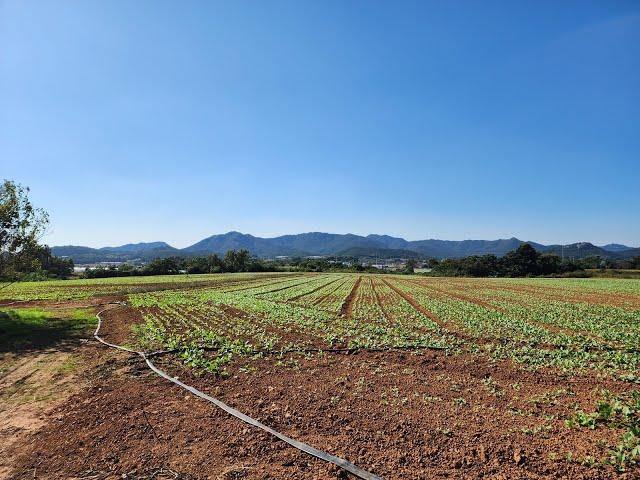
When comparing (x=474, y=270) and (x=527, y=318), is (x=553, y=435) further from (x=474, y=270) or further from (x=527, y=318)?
(x=474, y=270)

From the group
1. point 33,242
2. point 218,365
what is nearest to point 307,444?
point 218,365

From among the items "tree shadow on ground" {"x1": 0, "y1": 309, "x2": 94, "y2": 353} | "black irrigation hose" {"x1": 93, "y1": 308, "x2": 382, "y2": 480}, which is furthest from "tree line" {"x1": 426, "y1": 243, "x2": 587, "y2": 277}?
"black irrigation hose" {"x1": 93, "y1": 308, "x2": 382, "y2": 480}

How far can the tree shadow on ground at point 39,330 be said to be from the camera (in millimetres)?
14189

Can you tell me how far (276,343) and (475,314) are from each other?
13.8 meters

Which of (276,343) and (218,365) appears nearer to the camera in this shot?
(218,365)

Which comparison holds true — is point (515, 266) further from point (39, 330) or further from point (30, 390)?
point (30, 390)

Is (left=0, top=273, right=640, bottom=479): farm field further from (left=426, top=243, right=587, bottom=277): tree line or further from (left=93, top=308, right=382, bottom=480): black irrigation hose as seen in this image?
(left=426, top=243, right=587, bottom=277): tree line

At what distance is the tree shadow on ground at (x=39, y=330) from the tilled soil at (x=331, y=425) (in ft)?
17.8

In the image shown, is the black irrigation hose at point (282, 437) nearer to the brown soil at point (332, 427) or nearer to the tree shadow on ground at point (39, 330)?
the brown soil at point (332, 427)

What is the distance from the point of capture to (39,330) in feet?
56.5

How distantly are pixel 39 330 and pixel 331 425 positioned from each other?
1656cm

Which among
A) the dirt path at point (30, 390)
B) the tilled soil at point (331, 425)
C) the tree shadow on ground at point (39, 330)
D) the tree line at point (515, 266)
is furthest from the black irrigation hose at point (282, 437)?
the tree line at point (515, 266)

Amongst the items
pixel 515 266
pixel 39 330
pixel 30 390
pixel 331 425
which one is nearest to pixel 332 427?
pixel 331 425

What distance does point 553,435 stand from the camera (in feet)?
21.2
